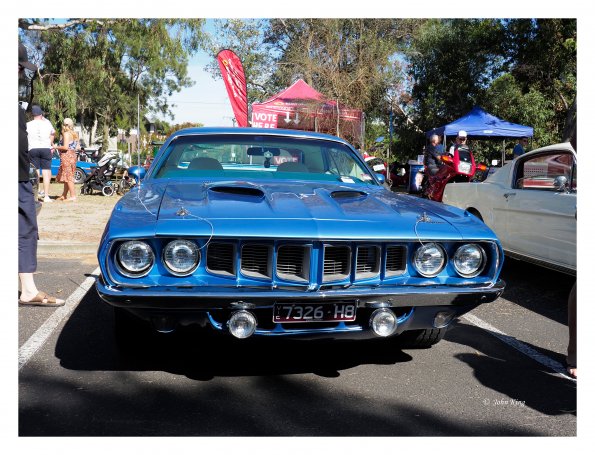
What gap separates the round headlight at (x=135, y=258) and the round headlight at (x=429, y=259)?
1416 millimetres

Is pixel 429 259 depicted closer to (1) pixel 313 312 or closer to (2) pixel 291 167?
(1) pixel 313 312

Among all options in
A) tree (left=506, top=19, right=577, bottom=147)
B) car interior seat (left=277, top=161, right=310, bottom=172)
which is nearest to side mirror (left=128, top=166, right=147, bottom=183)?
car interior seat (left=277, top=161, right=310, bottom=172)

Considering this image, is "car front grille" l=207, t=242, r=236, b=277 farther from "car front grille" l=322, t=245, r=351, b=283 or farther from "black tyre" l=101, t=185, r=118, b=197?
"black tyre" l=101, t=185, r=118, b=197

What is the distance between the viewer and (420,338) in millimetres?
3941

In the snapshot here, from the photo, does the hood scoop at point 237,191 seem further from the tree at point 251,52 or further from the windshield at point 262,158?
the tree at point 251,52

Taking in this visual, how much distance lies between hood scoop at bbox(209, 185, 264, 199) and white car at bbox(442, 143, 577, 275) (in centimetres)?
298

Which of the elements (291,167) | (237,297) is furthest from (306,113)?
(237,297)

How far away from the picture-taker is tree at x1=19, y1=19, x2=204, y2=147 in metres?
18.2

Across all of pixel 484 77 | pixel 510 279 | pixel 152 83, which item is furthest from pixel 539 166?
pixel 152 83

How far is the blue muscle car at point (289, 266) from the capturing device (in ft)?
9.89

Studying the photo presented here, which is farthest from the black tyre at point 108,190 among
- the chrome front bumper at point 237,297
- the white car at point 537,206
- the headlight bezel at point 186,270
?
the headlight bezel at point 186,270

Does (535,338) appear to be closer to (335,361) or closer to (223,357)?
(335,361)

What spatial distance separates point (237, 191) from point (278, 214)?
2.14 feet

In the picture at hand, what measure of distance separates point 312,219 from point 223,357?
1179mm
